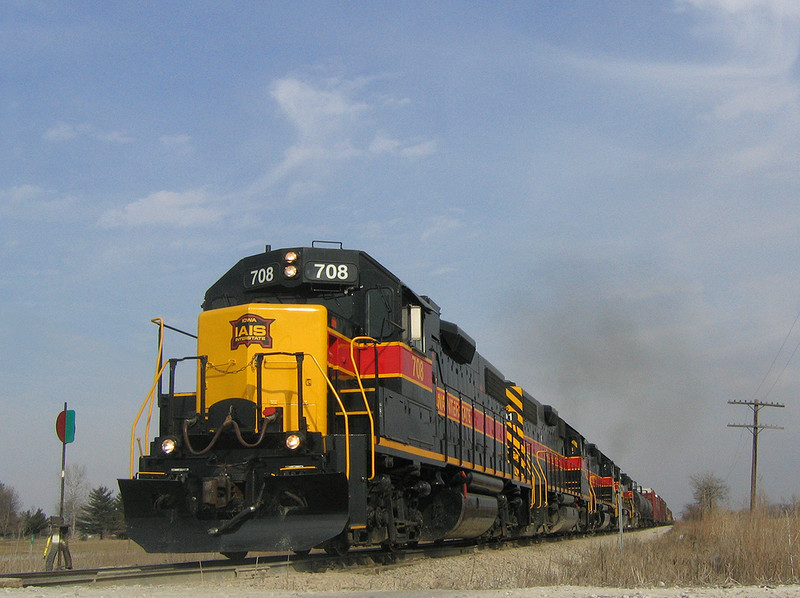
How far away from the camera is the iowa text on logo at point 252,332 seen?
9.24 metres

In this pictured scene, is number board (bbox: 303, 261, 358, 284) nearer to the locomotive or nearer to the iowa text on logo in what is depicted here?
the locomotive

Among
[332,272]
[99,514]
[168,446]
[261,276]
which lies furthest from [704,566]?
[99,514]

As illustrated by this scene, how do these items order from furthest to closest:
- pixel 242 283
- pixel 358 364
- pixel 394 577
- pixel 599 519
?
pixel 599 519
pixel 242 283
pixel 358 364
pixel 394 577

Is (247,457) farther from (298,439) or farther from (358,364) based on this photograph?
(358,364)

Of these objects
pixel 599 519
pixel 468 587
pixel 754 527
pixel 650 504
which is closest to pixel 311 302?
pixel 468 587

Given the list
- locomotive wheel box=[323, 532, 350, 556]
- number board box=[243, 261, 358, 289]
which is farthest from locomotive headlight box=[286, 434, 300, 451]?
number board box=[243, 261, 358, 289]

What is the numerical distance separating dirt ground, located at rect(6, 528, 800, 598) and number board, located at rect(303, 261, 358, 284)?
11.0 feet

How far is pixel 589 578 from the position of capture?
8.29 m

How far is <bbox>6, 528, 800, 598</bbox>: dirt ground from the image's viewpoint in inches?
261

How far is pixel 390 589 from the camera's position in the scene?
25.2ft

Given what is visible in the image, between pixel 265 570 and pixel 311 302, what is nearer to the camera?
pixel 265 570

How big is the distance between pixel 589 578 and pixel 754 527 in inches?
142

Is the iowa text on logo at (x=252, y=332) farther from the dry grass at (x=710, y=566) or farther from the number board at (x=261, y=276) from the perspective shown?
the dry grass at (x=710, y=566)

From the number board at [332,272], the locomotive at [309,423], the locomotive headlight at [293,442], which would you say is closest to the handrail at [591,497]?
the locomotive at [309,423]
